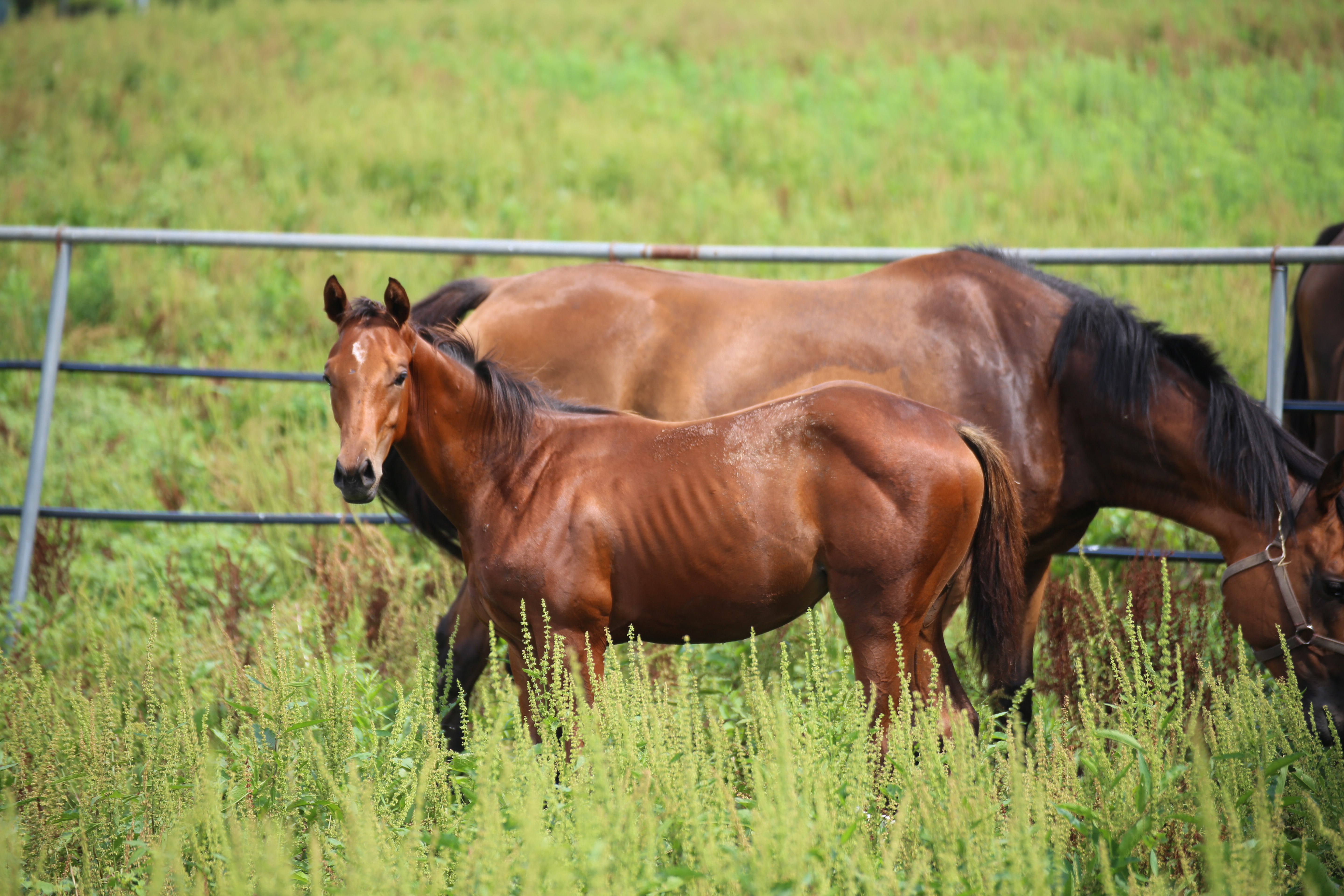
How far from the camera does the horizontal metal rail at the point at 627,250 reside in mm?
4191

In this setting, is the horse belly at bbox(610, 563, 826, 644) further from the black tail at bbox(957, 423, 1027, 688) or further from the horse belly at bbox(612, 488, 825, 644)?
the black tail at bbox(957, 423, 1027, 688)

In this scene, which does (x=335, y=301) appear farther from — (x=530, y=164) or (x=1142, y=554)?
(x=530, y=164)

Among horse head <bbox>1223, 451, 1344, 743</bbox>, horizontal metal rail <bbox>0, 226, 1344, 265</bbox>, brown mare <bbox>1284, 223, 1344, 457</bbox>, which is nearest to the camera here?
horse head <bbox>1223, 451, 1344, 743</bbox>

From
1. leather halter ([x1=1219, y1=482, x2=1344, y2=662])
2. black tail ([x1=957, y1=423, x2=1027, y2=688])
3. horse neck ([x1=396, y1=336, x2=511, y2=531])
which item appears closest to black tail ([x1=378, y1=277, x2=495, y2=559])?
horse neck ([x1=396, y1=336, x2=511, y2=531])

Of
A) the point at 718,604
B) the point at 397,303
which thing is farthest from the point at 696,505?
the point at 397,303

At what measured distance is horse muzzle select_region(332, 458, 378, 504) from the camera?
2875mm

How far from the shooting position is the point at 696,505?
3.14 meters

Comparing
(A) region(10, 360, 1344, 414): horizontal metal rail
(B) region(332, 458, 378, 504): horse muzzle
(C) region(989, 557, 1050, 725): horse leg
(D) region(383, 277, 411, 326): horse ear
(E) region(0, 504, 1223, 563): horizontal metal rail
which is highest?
(A) region(10, 360, 1344, 414): horizontal metal rail

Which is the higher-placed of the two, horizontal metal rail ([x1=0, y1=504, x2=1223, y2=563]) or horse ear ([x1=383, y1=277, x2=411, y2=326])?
horse ear ([x1=383, y1=277, x2=411, y2=326])

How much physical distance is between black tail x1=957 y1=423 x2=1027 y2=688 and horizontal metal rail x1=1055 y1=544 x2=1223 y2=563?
0.92 meters

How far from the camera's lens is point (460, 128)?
443 inches

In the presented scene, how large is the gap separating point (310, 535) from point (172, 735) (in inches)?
113

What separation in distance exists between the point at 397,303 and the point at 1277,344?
11.4ft

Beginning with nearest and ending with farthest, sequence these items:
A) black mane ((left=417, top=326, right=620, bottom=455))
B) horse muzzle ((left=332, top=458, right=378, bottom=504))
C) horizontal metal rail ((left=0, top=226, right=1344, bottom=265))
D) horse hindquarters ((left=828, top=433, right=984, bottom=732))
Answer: horse muzzle ((left=332, top=458, right=378, bottom=504)) < horse hindquarters ((left=828, top=433, right=984, bottom=732)) < black mane ((left=417, top=326, right=620, bottom=455)) < horizontal metal rail ((left=0, top=226, right=1344, bottom=265))
